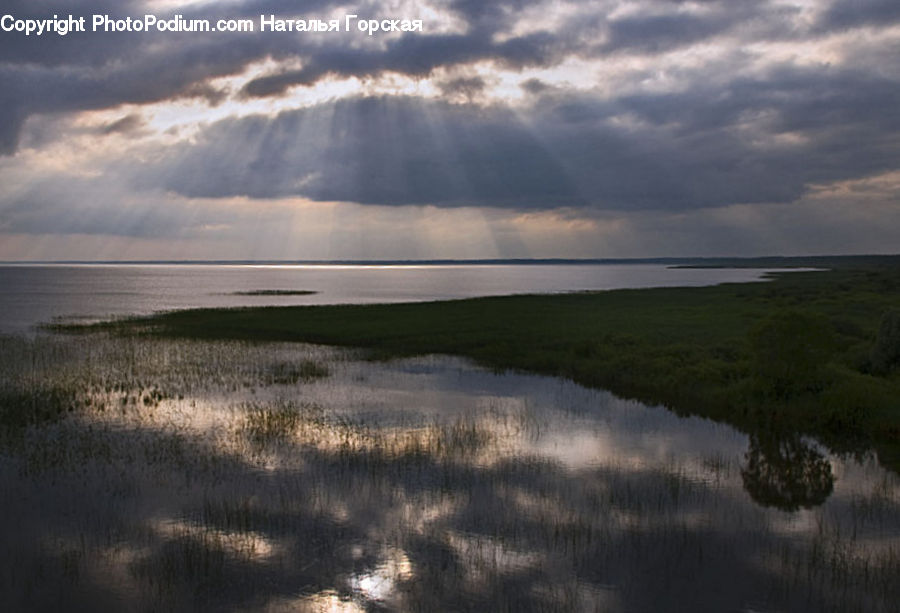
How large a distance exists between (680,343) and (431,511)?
82.0ft

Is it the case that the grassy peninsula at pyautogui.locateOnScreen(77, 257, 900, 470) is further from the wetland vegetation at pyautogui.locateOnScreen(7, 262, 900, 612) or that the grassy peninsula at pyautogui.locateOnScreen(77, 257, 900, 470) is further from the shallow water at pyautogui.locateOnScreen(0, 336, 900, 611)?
the shallow water at pyautogui.locateOnScreen(0, 336, 900, 611)

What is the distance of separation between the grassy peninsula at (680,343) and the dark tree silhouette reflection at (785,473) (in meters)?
1.19

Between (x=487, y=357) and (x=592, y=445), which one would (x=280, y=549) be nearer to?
(x=592, y=445)

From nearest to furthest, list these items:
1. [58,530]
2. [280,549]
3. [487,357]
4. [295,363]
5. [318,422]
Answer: [280,549]
[58,530]
[318,422]
[295,363]
[487,357]

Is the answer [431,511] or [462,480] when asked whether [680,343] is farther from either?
[431,511]

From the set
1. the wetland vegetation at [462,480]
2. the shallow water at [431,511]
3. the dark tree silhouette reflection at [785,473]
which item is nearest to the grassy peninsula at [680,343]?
the wetland vegetation at [462,480]

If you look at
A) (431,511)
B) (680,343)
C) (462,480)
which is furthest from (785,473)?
(680,343)

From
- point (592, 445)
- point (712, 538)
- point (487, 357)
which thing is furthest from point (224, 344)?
point (712, 538)

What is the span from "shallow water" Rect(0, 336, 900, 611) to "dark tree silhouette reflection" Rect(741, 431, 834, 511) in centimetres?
8

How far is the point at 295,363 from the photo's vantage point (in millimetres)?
35375

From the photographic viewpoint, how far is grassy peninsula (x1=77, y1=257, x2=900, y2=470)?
2362 centimetres

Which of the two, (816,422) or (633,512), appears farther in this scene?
(816,422)

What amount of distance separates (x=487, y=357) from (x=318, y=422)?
1679 centimetres

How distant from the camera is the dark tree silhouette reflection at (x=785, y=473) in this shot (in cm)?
1628
